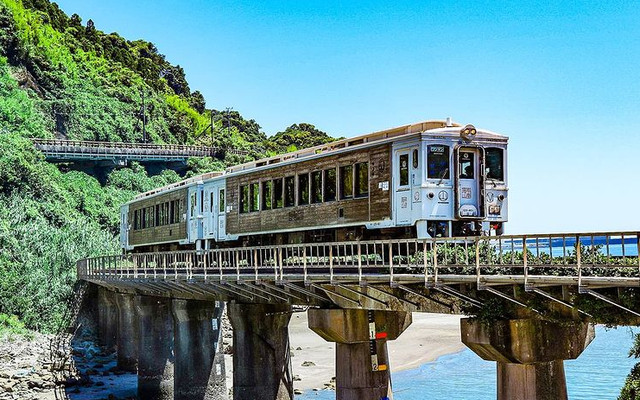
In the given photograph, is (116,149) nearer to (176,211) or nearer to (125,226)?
(125,226)

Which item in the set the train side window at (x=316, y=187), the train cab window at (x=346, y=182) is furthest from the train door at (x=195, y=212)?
the train cab window at (x=346, y=182)

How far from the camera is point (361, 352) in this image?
19.6 meters

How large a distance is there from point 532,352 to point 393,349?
135 feet

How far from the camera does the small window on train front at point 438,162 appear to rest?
62.8 feet

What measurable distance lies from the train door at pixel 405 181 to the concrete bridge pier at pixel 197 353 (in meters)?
14.2

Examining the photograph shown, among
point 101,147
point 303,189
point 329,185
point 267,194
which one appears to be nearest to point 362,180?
point 329,185

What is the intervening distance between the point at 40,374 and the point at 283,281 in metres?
23.6

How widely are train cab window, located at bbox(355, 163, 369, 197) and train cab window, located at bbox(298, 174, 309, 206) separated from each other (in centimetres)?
261

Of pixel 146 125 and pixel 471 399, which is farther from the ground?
pixel 146 125

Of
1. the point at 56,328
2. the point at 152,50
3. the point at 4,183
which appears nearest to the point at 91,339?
the point at 56,328

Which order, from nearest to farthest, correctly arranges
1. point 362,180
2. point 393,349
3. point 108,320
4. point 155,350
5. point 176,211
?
point 362,180, point 176,211, point 155,350, point 108,320, point 393,349

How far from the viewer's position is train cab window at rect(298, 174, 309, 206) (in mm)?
23438

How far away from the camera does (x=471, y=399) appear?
126ft

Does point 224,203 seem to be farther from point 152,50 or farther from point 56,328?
point 152,50
